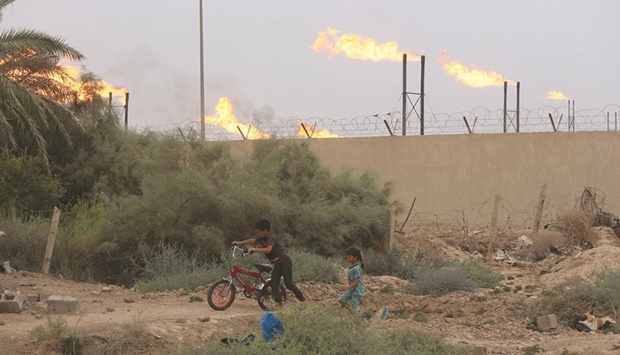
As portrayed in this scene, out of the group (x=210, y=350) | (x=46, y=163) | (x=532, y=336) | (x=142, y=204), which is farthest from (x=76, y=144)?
(x=210, y=350)

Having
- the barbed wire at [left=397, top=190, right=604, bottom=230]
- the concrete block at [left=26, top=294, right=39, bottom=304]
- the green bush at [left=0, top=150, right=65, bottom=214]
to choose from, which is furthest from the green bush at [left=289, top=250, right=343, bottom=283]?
the barbed wire at [left=397, top=190, right=604, bottom=230]

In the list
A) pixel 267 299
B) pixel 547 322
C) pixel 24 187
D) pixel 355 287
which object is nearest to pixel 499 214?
pixel 24 187

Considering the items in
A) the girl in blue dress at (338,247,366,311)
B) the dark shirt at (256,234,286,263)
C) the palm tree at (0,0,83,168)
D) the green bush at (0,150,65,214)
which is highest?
the palm tree at (0,0,83,168)

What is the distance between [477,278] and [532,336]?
5564mm

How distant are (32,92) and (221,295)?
44.7ft

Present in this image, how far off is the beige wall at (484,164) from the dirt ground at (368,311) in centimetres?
1004

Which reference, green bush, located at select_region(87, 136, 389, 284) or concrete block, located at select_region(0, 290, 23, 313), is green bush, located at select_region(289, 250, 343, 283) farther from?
concrete block, located at select_region(0, 290, 23, 313)

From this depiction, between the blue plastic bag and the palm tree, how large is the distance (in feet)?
54.7

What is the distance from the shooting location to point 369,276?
833 inches

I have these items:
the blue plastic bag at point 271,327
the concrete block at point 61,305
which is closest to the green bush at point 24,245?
the concrete block at point 61,305

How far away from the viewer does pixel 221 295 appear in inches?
623

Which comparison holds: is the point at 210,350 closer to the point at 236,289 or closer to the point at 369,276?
the point at 236,289

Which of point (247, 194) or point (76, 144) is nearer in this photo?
point (247, 194)

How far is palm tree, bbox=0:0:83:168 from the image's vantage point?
26.8 meters
